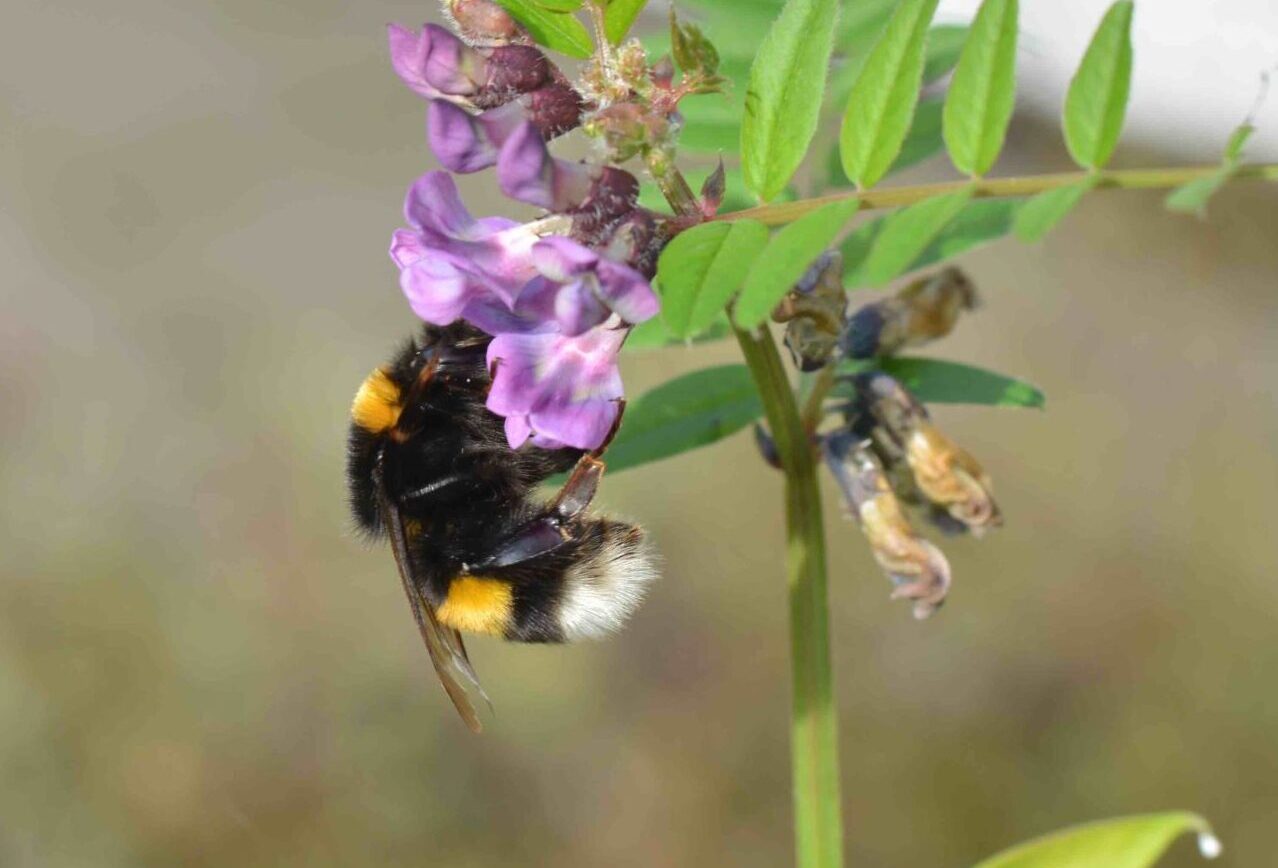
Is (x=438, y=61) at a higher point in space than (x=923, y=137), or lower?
higher

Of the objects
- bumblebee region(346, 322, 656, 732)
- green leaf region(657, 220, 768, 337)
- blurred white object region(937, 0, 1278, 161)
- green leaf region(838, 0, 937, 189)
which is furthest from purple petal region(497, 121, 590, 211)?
blurred white object region(937, 0, 1278, 161)

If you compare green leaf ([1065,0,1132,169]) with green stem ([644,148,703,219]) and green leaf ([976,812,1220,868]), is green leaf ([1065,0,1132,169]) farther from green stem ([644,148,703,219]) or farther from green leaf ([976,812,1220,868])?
green leaf ([976,812,1220,868])

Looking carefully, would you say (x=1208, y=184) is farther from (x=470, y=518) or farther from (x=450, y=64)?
(x=470, y=518)

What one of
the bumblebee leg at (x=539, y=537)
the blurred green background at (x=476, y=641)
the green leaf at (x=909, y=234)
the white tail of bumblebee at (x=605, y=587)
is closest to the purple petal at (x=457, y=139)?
the green leaf at (x=909, y=234)

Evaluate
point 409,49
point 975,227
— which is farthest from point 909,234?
point 409,49

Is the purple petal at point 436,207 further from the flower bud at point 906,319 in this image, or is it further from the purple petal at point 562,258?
the flower bud at point 906,319

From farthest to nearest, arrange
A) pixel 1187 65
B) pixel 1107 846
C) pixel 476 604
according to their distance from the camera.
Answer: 1. pixel 1187 65
2. pixel 476 604
3. pixel 1107 846
